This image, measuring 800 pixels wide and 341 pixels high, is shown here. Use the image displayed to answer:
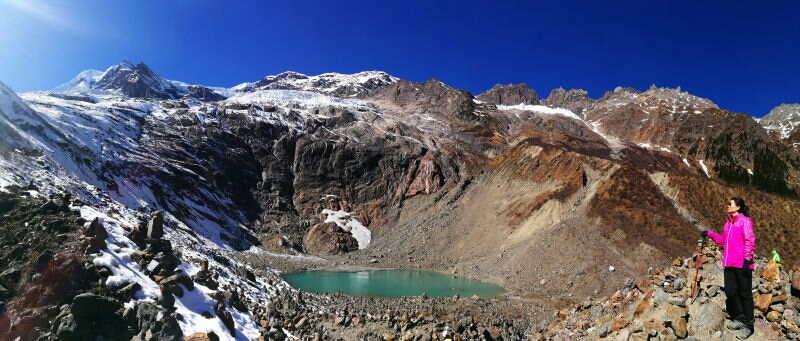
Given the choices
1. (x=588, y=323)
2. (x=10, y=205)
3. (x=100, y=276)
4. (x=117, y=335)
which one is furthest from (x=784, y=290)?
(x=10, y=205)

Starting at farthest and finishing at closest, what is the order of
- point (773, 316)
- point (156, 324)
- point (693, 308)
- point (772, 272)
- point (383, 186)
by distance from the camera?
1. point (383, 186)
2. point (156, 324)
3. point (693, 308)
4. point (772, 272)
5. point (773, 316)

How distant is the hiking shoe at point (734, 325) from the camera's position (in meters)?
9.30

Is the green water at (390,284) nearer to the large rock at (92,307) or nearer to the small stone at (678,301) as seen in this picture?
the large rock at (92,307)

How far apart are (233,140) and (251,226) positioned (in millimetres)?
33250

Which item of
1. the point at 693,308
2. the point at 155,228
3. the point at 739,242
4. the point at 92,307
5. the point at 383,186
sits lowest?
the point at 92,307

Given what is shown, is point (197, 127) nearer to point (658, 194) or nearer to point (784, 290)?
point (658, 194)

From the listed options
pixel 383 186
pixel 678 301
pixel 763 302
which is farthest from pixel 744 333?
pixel 383 186

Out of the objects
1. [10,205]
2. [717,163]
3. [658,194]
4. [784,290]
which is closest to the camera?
[784,290]

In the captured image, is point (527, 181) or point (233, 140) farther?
point (233, 140)

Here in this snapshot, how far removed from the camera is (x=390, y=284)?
61.2m

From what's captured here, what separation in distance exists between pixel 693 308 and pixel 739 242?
7.99 ft

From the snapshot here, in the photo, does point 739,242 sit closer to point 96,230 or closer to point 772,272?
point 772,272

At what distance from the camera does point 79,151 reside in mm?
62469

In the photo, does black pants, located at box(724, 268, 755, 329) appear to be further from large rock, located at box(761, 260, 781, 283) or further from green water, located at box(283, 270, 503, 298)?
green water, located at box(283, 270, 503, 298)
